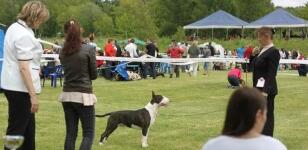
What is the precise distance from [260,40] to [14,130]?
2.85 meters

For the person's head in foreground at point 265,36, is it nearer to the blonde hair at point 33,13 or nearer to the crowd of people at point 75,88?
the crowd of people at point 75,88

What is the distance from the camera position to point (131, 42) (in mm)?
24547

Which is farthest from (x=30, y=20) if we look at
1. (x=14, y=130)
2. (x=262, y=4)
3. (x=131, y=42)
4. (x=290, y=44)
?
(x=262, y=4)

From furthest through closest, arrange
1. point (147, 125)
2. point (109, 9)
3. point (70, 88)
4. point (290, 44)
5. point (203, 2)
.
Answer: point (109, 9)
point (203, 2)
point (290, 44)
point (147, 125)
point (70, 88)

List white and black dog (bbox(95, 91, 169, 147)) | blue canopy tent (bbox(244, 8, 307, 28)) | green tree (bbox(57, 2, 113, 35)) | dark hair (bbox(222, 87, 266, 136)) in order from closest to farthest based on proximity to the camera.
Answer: dark hair (bbox(222, 87, 266, 136)) → white and black dog (bbox(95, 91, 169, 147)) → blue canopy tent (bbox(244, 8, 307, 28)) → green tree (bbox(57, 2, 113, 35))

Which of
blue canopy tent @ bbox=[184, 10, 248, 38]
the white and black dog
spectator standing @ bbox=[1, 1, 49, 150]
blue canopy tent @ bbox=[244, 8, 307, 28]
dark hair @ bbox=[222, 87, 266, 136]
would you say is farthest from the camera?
blue canopy tent @ bbox=[184, 10, 248, 38]

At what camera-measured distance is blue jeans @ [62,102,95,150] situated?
604 centimetres

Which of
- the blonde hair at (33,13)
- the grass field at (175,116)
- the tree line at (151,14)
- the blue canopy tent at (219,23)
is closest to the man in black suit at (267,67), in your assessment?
the grass field at (175,116)

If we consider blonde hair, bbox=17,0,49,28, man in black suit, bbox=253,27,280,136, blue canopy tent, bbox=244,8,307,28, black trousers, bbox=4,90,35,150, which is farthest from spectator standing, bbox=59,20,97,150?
blue canopy tent, bbox=244,8,307,28

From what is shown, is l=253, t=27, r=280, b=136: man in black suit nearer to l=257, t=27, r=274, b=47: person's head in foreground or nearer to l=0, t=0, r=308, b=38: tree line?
l=257, t=27, r=274, b=47: person's head in foreground

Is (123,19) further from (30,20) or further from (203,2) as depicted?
(30,20)

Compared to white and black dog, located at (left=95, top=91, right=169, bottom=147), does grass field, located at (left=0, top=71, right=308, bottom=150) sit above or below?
below

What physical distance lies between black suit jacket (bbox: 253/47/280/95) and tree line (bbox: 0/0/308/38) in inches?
2078

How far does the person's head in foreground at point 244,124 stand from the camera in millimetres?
2789
